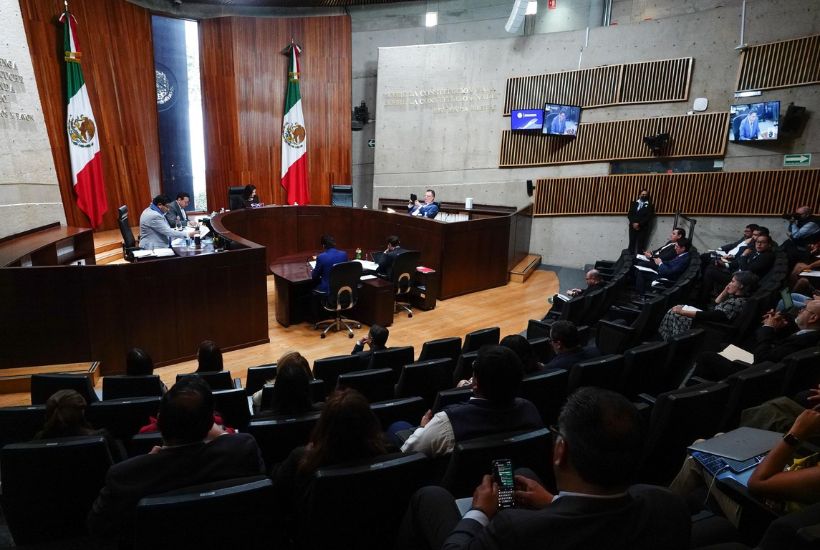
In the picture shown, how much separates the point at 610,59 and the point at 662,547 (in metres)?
9.34

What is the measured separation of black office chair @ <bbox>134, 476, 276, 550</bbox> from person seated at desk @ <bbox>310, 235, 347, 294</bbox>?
4290 millimetres

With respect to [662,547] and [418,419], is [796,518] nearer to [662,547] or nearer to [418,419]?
[662,547]

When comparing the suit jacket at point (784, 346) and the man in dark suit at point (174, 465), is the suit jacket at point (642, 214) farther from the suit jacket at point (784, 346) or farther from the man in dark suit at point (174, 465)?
the man in dark suit at point (174, 465)

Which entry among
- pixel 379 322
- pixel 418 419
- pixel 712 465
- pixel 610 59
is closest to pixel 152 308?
pixel 379 322

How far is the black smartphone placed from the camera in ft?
4.49

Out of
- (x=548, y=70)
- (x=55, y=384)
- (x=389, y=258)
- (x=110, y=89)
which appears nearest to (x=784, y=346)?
(x=389, y=258)

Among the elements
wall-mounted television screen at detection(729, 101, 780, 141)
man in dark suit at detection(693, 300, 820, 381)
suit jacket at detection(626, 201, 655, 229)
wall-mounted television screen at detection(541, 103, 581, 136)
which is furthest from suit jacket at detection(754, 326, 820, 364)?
wall-mounted television screen at detection(541, 103, 581, 136)

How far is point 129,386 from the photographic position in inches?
119

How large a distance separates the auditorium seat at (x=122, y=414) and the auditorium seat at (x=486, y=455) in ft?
5.40

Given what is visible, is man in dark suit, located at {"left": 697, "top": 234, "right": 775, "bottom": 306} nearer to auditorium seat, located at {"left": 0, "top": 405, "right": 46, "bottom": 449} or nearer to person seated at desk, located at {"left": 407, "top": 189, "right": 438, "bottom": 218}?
person seated at desk, located at {"left": 407, "top": 189, "right": 438, "bottom": 218}

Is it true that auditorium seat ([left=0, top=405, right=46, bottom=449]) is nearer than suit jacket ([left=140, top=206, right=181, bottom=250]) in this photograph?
Yes

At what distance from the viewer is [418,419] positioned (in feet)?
8.70

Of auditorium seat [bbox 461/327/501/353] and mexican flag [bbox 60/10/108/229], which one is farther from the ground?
mexican flag [bbox 60/10/108/229]

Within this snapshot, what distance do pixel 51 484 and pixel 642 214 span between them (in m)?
8.57
